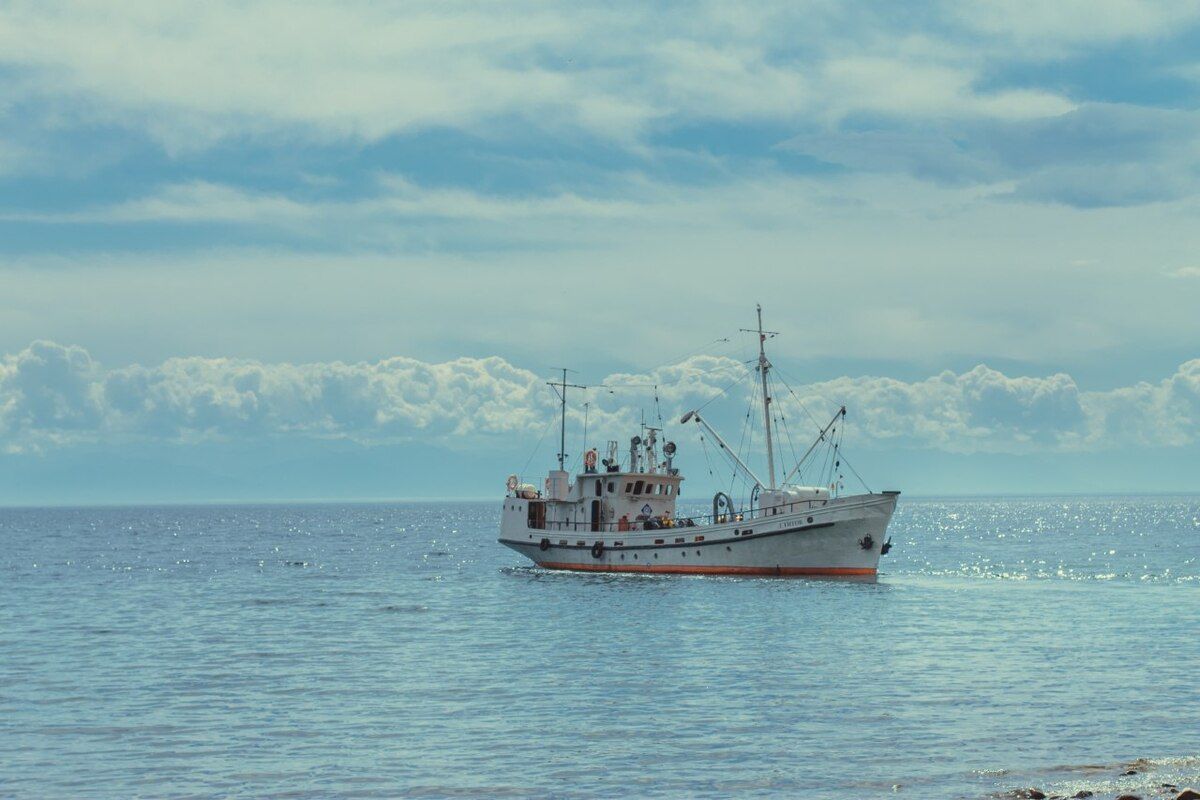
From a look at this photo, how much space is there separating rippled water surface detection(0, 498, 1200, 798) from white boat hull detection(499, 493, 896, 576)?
1511 mm

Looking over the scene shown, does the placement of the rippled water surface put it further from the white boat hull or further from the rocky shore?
the white boat hull

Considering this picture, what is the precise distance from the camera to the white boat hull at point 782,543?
71.6m

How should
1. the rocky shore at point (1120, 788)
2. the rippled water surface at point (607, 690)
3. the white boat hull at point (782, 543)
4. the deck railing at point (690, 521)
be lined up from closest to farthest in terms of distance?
the rocky shore at point (1120, 788)
the rippled water surface at point (607, 690)
the white boat hull at point (782, 543)
the deck railing at point (690, 521)

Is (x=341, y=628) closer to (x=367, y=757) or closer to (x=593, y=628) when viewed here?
(x=593, y=628)

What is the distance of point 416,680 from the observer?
3866cm

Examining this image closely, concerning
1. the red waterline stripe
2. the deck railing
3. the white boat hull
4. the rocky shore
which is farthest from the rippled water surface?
the deck railing

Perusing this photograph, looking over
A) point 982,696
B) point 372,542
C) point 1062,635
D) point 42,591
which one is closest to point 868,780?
point 982,696

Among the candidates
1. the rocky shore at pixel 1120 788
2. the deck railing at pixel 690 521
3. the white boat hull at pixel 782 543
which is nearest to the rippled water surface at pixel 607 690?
the rocky shore at pixel 1120 788

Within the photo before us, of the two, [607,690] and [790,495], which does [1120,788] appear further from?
[790,495]

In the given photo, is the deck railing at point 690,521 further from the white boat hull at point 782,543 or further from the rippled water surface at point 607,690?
the rippled water surface at point 607,690

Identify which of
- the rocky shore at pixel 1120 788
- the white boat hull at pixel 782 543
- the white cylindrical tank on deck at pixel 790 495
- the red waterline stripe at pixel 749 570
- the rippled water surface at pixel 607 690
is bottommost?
the rippled water surface at pixel 607 690

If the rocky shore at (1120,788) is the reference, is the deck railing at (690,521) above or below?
above

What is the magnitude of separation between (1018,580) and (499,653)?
4871 cm

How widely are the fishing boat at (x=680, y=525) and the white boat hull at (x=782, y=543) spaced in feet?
0.19
